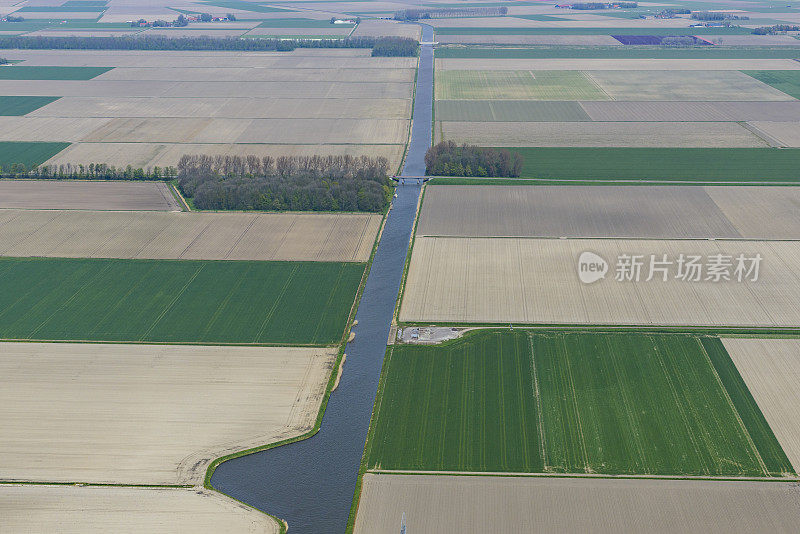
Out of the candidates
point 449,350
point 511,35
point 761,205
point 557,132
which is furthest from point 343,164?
point 511,35

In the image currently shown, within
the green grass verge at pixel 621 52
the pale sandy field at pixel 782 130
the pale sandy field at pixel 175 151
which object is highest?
the pale sandy field at pixel 782 130

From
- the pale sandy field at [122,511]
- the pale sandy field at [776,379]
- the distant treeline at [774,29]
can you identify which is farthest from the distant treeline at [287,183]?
the distant treeline at [774,29]

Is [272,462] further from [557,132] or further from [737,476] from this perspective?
[557,132]

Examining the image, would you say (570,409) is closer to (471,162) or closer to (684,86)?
(471,162)

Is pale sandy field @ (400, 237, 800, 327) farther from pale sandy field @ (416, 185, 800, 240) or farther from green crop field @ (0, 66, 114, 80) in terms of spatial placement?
green crop field @ (0, 66, 114, 80)

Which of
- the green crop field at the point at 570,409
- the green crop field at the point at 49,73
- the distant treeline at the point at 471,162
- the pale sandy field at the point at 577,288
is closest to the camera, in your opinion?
the green crop field at the point at 570,409

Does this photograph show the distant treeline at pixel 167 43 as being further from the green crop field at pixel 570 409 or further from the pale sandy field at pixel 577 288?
the green crop field at pixel 570 409

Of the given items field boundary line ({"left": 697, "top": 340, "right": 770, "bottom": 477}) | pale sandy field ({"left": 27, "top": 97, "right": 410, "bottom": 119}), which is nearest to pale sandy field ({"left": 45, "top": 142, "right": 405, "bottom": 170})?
pale sandy field ({"left": 27, "top": 97, "right": 410, "bottom": 119})
